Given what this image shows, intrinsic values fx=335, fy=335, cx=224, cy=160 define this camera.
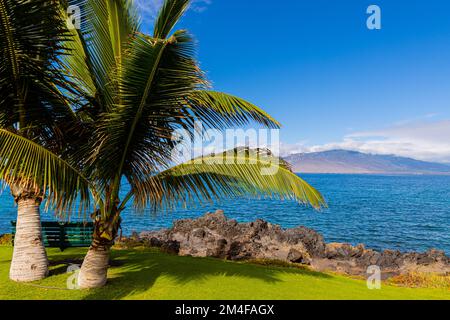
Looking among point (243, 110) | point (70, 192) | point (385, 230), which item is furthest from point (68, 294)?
point (385, 230)

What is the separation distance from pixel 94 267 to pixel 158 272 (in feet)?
7.08

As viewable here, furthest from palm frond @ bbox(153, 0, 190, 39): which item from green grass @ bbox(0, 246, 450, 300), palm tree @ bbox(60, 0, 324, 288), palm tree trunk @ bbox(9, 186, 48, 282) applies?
green grass @ bbox(0, 246, 450, 300)

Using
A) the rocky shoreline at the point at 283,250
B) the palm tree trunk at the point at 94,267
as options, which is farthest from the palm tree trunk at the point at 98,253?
the rocky shoreline at the point at 283,250

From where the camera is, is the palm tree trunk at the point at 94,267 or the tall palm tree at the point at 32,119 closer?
the tall palm tree at the point at 32,119

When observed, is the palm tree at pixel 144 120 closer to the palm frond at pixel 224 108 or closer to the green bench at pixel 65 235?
the palm frond at pixel 224 108

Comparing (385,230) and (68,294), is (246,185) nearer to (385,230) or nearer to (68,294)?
(68,294)

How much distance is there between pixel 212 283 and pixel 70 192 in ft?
13.2

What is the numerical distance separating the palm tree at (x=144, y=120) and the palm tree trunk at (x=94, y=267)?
2cm

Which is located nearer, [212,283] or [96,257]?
[96,257]

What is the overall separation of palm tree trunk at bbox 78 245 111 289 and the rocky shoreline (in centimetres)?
656

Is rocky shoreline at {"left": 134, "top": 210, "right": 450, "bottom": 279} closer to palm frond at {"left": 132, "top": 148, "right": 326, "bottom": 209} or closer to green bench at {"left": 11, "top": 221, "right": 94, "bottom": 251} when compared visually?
Answer: green bench at {"left": 11, "top": 221, "right": 94, "bottom": 251}

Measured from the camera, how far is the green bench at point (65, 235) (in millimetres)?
12305

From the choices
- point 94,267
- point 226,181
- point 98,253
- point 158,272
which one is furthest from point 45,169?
point 158,272
